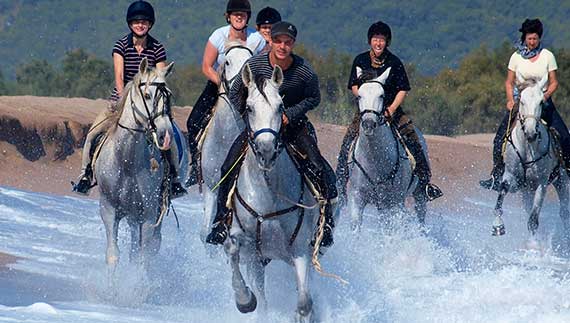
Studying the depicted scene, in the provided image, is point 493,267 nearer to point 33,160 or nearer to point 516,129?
point 516,129

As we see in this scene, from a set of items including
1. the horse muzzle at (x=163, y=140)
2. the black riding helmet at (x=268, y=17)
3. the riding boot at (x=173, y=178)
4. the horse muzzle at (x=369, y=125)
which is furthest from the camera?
the black riding helmet at (x=268, y=17)

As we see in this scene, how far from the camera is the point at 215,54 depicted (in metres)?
14.1

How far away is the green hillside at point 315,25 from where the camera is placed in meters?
77.3

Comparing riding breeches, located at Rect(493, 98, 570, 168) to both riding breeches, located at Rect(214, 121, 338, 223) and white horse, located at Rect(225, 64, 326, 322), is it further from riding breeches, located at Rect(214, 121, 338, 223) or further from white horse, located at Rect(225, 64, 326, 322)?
white horse, located at Rect(225, 64, 326, 322)

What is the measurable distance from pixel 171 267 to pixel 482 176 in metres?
21.7

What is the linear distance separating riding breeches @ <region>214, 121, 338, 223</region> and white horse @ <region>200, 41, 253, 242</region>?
2641 mm

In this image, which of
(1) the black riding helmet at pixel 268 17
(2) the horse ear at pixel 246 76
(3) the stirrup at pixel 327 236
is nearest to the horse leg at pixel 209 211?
(1) the black riding helmet at pixel 268 17

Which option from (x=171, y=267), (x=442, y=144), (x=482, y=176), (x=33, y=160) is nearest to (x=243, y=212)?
(x=171, y=267)

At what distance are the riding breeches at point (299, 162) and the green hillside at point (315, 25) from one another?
6376 cm

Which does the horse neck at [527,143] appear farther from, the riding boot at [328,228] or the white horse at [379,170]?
the riding boot at [328,228]

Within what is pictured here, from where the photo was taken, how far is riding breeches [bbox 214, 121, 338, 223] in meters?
10.4

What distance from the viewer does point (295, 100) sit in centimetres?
1041

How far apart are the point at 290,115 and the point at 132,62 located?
11.7 ft

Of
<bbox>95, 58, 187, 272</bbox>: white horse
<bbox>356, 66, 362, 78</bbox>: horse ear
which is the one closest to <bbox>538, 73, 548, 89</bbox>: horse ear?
<bbox>356, 66, 362, 78</bbox>: horse ear
